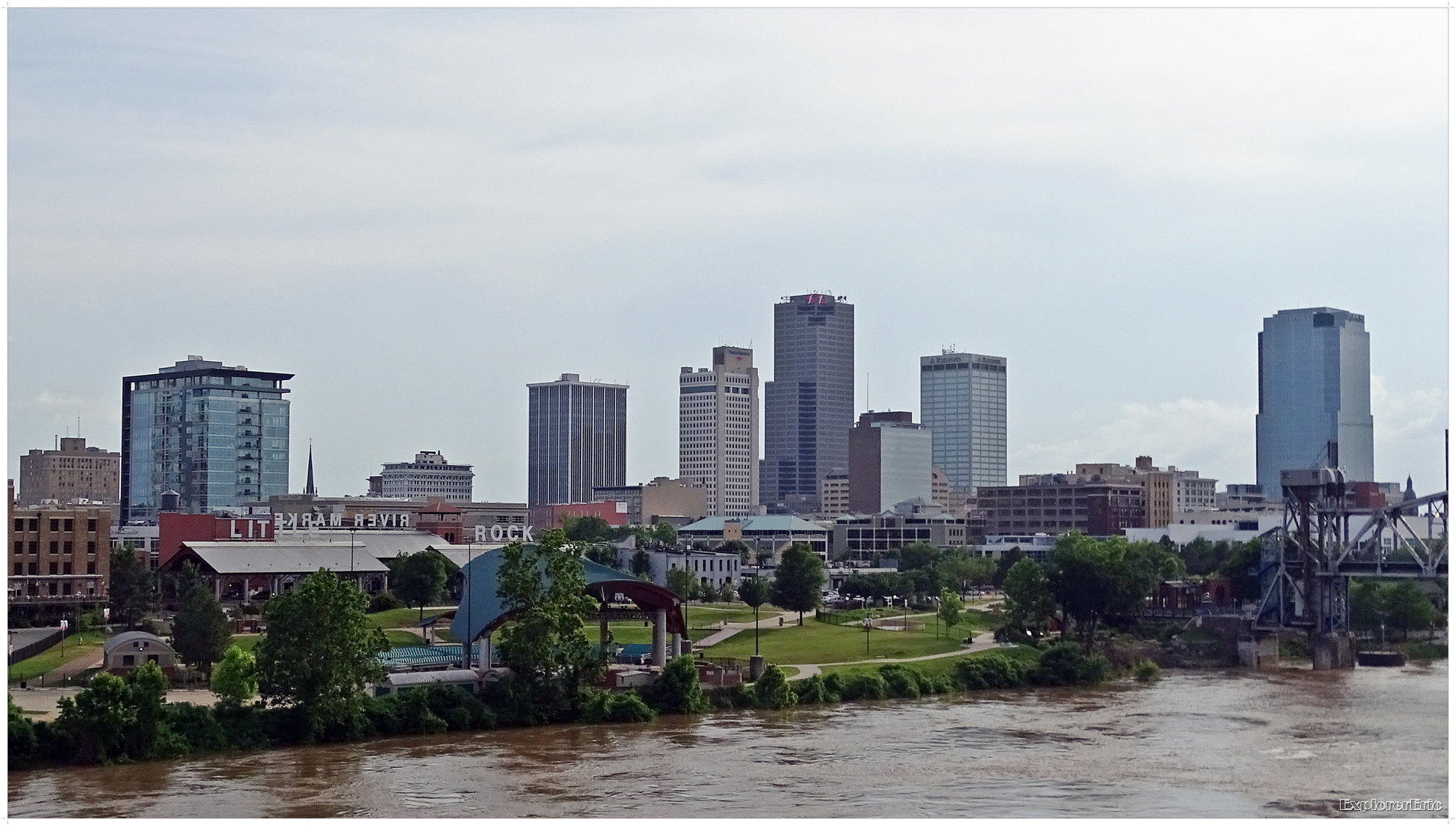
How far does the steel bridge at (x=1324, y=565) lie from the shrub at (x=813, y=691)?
38.1m

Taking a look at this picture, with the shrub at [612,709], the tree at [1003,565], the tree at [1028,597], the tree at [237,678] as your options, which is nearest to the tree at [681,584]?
the tree at [1028,597]

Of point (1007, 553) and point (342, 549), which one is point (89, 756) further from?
point (1007, 553)

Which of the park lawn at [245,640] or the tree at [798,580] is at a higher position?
the tree at [798,580]

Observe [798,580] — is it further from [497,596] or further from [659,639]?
[497,596]

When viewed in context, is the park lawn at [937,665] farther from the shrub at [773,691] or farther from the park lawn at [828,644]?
the shrub at [773,691]

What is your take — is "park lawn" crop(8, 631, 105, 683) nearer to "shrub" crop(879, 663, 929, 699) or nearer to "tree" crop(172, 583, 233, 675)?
"tree" crop(172, 583, 233, 675)

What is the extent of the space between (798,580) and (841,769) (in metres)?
55.0

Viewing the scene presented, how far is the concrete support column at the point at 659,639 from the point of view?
285 feet

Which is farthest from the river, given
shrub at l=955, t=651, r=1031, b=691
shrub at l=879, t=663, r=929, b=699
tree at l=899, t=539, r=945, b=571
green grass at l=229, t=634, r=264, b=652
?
tree at l=899, t=539, r=945, b=571

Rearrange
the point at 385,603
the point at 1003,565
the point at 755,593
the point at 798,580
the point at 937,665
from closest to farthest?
the point at 937,665 < the point at 798,580 < the point at 755,593 < the point at 385,603 < the point at 1003,565

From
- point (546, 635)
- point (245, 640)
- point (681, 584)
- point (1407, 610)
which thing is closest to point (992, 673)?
point (546, 635)

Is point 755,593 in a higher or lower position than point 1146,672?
higher

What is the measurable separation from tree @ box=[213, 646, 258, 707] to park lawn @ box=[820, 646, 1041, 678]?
2821cm

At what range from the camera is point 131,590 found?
373 feet
